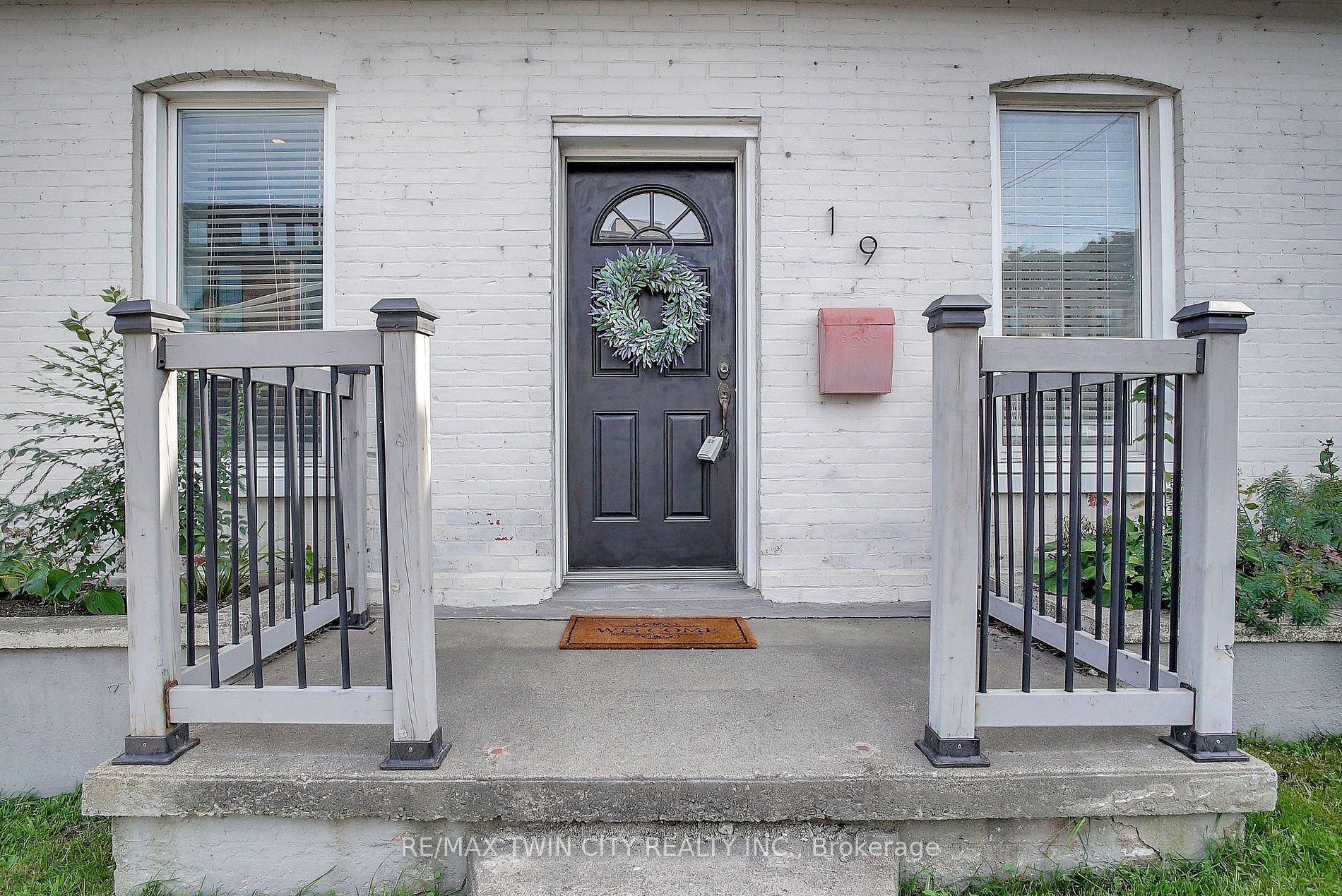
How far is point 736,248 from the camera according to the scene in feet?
13.4

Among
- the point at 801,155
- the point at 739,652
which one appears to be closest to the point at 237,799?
the point at 739,652

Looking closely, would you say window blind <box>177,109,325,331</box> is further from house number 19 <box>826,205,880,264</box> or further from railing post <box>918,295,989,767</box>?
railing post <box>918,295,989,767</box>

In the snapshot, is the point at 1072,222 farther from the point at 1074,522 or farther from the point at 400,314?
the point at 400,314

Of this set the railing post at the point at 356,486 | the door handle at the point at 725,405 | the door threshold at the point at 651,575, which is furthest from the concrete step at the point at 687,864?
the door handle at the point at 725,405

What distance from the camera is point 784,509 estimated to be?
382 centimetres

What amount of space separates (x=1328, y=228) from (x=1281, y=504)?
153 cm

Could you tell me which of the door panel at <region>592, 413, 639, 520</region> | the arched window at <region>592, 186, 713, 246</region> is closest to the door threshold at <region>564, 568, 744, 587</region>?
the door panel at <region>592, 413, 639, 520</region>

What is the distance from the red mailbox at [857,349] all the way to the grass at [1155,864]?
209 cm

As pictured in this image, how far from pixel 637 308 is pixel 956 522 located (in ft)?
→ 8.05

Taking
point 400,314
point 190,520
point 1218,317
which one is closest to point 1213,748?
point 1218,317

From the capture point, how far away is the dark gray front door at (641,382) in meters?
4.08

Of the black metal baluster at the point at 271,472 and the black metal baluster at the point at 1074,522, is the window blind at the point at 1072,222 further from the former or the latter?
the black metal baluster at the point at 271,472

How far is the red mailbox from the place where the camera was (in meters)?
3.67

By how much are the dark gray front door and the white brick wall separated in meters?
0.33
